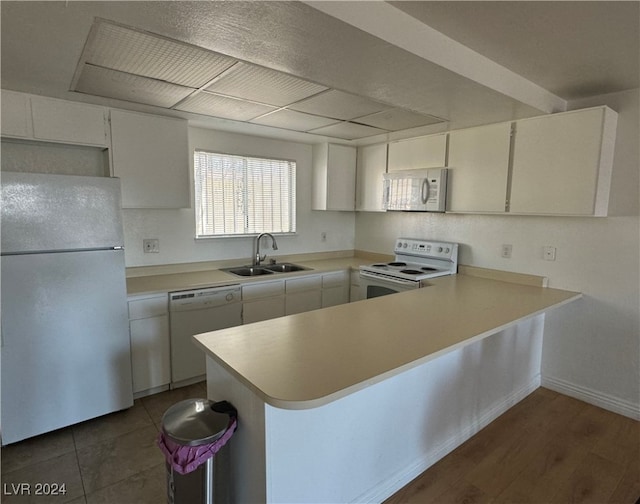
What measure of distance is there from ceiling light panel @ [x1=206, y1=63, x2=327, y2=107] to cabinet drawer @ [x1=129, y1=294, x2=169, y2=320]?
1.56 m

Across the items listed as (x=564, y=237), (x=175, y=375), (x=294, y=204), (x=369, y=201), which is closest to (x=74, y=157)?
(x=175, y=375)

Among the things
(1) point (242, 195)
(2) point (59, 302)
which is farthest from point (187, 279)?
(1) point (242, 195)

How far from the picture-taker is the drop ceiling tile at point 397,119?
8.58 feet

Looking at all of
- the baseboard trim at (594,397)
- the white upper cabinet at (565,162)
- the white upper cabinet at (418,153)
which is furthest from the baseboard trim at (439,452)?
the white upper cabinet at (418,153)

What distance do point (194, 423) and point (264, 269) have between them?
2304 mm

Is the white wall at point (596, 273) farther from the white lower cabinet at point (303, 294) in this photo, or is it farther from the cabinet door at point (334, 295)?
the white lower cabinet at point (303, 294)

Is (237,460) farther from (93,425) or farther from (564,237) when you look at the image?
(564,237)

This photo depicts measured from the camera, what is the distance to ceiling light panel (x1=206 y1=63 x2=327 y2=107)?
1.86m

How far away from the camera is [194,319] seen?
2.90m

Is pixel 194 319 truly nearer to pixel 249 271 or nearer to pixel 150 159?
pixel 249 271

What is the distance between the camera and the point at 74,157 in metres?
2.67

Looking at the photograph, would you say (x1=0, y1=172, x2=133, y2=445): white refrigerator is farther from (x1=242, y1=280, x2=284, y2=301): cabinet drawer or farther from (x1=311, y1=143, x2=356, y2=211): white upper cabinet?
(x1=311, y1=143, x2=356, y2=211): white upper cabinet

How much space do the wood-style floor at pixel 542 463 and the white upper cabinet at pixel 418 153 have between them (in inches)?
83.6

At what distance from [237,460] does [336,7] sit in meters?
1.83
